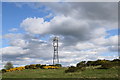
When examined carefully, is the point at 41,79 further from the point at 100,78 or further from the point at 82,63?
the point at 82,63

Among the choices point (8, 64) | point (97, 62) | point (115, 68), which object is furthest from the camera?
point (8, 64)

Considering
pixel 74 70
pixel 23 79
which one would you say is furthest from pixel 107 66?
pixel 23 79

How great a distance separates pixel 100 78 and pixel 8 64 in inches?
1395

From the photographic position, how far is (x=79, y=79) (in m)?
16.4

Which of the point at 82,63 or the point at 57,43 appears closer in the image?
the point at 82,63

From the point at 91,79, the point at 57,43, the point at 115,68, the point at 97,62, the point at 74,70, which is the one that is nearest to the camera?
the point at 91,79

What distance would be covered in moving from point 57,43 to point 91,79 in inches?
906

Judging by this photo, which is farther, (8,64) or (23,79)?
(8,64)

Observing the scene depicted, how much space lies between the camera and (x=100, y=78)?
16.0 meters

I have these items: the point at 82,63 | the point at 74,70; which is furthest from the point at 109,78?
the point at 82,63

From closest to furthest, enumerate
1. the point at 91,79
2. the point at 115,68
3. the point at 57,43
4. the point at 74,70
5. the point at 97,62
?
the point at 91,79 < the point at 115,68 < the point at 74,70 < the point at 97,62 < the point at 57,43

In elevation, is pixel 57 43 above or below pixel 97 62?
above

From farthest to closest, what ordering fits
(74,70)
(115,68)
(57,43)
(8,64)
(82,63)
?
(8,64), (57,43), (82,63), (74,70), (115,68)

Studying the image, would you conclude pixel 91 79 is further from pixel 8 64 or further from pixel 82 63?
pixel 8 64
